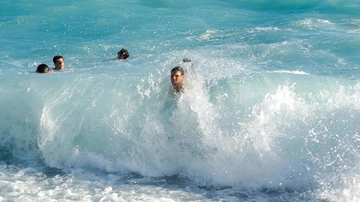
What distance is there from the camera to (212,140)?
7.86 meters

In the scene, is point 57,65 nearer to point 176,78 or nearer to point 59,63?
point 59,63

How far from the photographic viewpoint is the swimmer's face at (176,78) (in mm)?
8336

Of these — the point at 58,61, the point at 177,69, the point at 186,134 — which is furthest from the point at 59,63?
the point at 186,134

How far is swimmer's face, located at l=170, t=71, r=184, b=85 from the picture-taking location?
328 inches

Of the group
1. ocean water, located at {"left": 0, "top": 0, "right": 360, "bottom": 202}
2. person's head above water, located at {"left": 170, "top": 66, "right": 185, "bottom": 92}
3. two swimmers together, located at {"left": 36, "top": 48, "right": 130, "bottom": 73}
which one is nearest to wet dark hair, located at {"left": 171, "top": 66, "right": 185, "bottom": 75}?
person's head above water, located at {"left": 170, "top": 66, "right": 185, "bottom": 92}

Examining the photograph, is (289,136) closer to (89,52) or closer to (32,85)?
(32,85)

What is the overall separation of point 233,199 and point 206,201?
0.37m

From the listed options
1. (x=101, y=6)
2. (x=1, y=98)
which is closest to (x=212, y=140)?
(x=1, y=98)

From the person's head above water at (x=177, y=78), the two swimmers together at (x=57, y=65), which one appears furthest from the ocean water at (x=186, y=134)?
the two swimmers together at (x=57, y=65)

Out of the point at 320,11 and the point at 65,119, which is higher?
the point at 320,11

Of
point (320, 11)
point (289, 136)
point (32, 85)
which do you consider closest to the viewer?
point (289, 136)

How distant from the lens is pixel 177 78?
836 cm

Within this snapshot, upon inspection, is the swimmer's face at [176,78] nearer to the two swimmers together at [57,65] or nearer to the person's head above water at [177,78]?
the person's head above water at [177,78]

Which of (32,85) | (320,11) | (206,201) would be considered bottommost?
(206,201)
